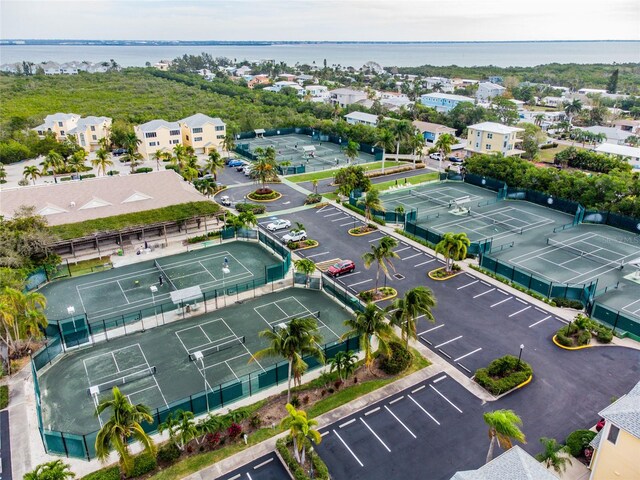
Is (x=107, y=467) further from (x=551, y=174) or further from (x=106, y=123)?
(x=106, y=123)

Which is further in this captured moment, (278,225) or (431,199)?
(431,199)

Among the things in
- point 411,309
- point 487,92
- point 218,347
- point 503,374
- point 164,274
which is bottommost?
point 218,347

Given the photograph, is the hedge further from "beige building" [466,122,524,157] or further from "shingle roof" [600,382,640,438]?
"beige building" [466,122,524,157]

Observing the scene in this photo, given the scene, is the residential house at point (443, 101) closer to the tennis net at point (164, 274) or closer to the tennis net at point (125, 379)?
Result: the tennis net at point (164, 274)

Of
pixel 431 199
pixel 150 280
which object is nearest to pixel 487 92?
pixel 431 199

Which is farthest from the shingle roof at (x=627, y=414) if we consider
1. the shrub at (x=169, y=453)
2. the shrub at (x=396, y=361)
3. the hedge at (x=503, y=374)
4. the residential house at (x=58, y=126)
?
the residential house at (x=58, y=126)

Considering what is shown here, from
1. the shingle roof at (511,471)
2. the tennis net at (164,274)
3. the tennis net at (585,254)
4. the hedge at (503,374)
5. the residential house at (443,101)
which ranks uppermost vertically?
the residential house at (443,101)

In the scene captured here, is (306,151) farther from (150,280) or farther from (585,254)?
(585,254)
